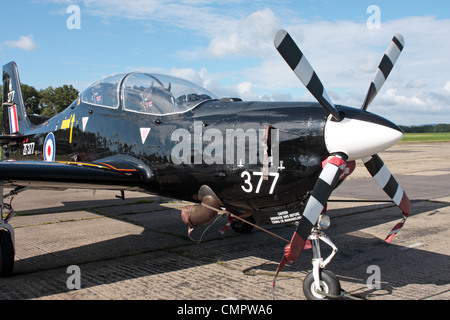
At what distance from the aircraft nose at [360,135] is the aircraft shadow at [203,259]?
1620 millimetres

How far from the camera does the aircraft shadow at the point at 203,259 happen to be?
15.4 ft

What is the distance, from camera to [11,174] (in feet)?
15.5

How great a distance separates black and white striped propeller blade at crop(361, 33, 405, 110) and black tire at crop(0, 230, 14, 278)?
15.1ft

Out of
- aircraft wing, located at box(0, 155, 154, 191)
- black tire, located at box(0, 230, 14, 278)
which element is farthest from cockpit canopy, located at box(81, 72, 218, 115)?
black tire, located at box(0, 230, 14, 278)

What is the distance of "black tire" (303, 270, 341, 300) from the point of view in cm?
391

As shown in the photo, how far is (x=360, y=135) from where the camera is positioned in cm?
377

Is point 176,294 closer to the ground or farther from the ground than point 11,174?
closer to the ground

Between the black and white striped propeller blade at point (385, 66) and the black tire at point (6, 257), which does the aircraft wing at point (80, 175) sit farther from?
→ the black and white striped propeller blade at point (385, 66)

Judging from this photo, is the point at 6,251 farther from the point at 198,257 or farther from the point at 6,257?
the point at 198,257

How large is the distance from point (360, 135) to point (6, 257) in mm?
4412

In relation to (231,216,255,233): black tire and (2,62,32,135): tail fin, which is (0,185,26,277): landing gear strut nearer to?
(231,216,255,233): black tire

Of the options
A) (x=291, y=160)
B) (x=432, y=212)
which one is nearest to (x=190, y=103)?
(x=291, y=160)

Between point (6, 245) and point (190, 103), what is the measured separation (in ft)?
9.78
